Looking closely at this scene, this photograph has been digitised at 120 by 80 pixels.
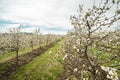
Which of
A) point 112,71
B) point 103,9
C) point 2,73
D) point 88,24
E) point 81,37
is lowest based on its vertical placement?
point 2,73

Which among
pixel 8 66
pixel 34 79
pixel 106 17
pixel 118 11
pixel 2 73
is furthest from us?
pixel 8 66

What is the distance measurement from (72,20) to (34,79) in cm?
2618

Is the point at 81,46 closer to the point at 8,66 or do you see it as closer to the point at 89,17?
the point at 89,17

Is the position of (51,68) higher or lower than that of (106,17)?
lower

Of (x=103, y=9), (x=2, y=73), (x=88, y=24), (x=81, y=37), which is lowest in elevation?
(x=2, y=73)

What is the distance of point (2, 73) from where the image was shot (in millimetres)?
43188

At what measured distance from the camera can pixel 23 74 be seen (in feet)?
129

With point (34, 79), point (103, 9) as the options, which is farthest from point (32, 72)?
point (103, 9)

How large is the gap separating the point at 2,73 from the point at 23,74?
6611 mm

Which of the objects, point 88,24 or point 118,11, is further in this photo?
point 88,24

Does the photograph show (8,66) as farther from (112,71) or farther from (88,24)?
(112,71)

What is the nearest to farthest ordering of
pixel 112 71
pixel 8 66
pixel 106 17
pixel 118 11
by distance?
pixel 112 71
pixel 118 11
pixel 106 17
pixel 8 66

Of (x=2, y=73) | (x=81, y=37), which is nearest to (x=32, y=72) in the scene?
(x=2, y=73)

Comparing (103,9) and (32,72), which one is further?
(32,72)
